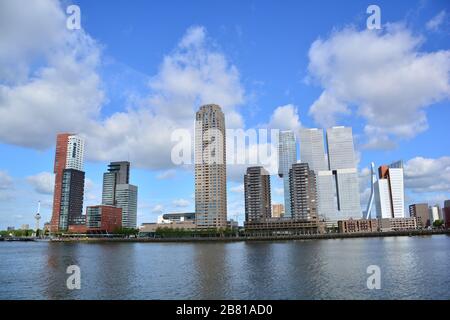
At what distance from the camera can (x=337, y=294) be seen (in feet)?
104

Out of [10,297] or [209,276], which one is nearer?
[10,297]

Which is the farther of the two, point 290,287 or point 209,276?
point 209,276
